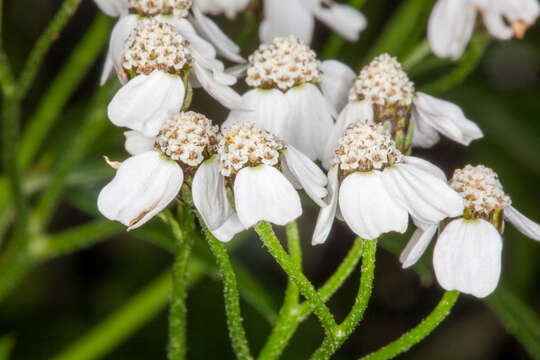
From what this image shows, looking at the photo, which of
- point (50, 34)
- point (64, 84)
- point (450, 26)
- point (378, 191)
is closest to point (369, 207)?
point (378, 191)

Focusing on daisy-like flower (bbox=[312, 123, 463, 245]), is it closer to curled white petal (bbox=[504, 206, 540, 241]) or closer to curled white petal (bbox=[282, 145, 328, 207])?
curled white petal (bbox=[282, 145, 328, 207])

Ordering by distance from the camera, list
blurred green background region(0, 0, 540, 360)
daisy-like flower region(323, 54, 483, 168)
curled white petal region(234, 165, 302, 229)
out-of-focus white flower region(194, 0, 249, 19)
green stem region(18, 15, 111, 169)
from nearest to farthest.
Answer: curled white petal region(234, 165, 302, 229), daisy-like flower region(323, 54, 483, 168), out-of-focus white flower region(194, 0, 249, 19), green stem region(18, 15, 111, 169), blurred green background region(0, 0, 540, 360)

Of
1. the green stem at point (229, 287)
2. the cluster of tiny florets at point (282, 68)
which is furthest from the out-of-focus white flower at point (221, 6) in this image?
the green stem at point (229, 287)

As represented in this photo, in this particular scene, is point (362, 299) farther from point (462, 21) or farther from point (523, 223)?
point (462, 21)

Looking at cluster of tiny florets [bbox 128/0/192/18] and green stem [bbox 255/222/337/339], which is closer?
green stem [bbox 255/222/337/339]

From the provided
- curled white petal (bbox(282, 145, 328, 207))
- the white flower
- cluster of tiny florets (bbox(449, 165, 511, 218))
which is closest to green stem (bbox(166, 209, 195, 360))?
curled white petal (bbox(282, 145, 328, 207))

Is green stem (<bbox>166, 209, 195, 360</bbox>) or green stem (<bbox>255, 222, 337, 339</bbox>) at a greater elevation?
green stem (<bbox>255, 222, 337, 339</bbox>)

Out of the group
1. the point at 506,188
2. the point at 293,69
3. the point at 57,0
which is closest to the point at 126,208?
the point at 293,69
